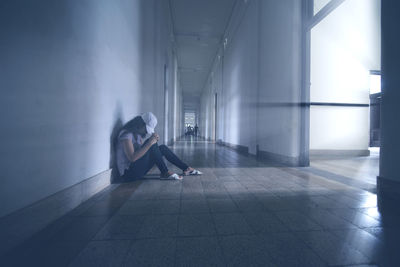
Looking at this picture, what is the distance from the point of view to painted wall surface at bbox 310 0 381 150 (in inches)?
181

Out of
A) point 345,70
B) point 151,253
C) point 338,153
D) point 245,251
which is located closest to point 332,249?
point 245,251

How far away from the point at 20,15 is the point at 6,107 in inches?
20.6

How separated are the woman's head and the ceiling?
5.76 meters

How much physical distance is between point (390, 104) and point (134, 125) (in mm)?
2724

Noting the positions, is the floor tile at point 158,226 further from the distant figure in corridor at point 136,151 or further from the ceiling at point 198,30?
the ceiling at point 198,30

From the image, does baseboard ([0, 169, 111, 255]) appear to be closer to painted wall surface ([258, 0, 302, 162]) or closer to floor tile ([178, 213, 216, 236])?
floor tile ([178, 213, 216, 236])

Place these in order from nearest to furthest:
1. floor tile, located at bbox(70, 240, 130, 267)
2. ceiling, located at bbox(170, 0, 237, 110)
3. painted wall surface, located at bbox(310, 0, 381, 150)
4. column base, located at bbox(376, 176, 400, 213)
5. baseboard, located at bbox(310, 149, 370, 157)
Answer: floor tile, located at bbox(70, 240, 130, 267), column base, located at bbox(376, 176, 400, 213), painted wall surface, located at bbox(310, 0, 381, 150), baseboard, located at bbox(310, 149, 370, 157), ceiling, located at bbox(170, 0, 237, 110)

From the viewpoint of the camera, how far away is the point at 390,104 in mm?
1726

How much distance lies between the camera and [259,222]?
1296mm

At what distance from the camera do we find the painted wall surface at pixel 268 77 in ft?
11.4

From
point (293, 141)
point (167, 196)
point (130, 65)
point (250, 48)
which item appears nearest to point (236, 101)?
point (250, 48)

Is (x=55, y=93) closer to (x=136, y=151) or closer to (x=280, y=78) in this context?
(x=136, y=151)

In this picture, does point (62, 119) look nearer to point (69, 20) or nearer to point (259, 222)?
point (69, 20)

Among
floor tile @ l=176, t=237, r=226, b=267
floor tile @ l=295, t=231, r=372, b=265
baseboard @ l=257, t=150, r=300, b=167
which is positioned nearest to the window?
baseboard @ l=257, t=150, r=300, b=167
